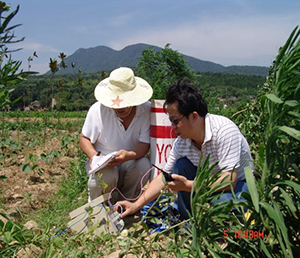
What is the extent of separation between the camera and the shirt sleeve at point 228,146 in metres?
1.86

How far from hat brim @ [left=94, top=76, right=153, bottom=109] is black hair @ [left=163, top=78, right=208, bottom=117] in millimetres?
563

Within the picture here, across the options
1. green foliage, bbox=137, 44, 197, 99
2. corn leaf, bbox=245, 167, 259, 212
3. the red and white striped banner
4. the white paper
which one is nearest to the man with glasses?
the white paper

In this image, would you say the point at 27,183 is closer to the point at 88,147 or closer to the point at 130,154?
the point at 88,147

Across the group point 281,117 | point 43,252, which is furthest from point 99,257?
point 281,117

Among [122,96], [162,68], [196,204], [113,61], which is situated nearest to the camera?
[196,204]

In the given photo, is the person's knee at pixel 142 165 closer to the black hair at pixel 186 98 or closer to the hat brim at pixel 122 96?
the hat brim at pixel 122 96

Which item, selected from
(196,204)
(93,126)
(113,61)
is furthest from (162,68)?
(113,61)

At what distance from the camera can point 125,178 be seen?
2822 millimetres

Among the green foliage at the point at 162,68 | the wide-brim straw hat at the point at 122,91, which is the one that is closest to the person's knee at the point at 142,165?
the wide-brim straw hat at the point at 122,91

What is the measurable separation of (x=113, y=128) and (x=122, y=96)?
30 cm

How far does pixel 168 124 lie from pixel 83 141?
69cm

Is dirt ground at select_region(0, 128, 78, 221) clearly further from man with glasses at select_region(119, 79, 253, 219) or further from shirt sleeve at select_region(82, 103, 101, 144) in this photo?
man with glasses at select_region(119, 79, 253, 219)

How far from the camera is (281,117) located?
1259 millimetres

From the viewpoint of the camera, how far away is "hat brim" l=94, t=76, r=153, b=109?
8.11 feet
